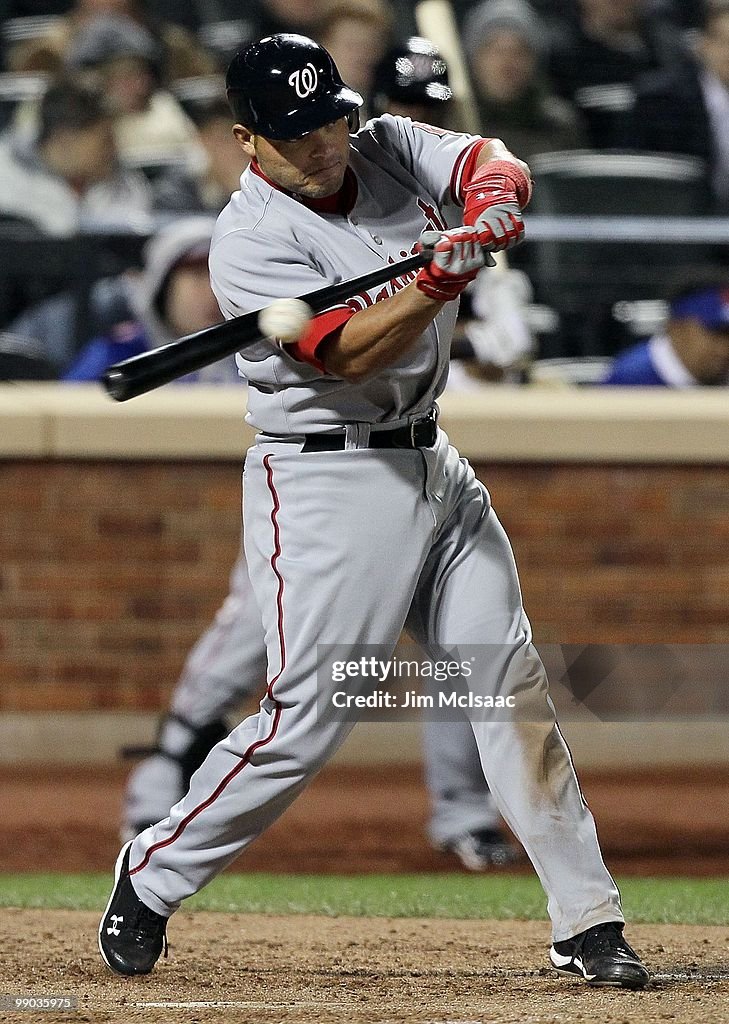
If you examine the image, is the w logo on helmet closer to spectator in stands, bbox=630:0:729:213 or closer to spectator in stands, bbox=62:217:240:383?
spectator in stands, bbox=62:217:240:383

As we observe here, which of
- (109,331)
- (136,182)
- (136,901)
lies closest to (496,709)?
(136,901)

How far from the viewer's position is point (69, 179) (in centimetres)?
763

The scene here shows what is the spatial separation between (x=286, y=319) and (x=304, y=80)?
19.4 inches

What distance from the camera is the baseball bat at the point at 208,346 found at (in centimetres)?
302

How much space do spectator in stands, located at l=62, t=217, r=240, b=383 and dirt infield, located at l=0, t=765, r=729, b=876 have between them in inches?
68.5

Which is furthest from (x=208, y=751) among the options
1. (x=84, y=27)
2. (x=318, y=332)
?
(x=84, y=27)

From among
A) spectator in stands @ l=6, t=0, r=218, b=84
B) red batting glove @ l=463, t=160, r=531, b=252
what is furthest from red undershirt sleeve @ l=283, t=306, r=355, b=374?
spectator in stands @ l=6, t=0, r=218, b=84

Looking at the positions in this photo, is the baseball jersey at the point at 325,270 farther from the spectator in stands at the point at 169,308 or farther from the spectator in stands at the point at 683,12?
the spectator in stands at the point at 683,12

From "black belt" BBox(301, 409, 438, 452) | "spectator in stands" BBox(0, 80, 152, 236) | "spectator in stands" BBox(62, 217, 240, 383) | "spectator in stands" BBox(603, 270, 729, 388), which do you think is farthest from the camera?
"spectator in stands" BBox(0, 80, 152, 236)

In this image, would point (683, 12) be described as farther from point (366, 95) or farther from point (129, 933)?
point (129, 933)

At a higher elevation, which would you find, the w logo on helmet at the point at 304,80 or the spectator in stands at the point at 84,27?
the w logo on helmet at the point at 304,80

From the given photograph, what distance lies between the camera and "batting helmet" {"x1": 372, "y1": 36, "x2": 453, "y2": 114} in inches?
190

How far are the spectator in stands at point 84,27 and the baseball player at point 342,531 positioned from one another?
510 cm

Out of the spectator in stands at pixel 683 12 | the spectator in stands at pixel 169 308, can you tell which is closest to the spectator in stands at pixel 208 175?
the spectator in stands at pixel 169 308
